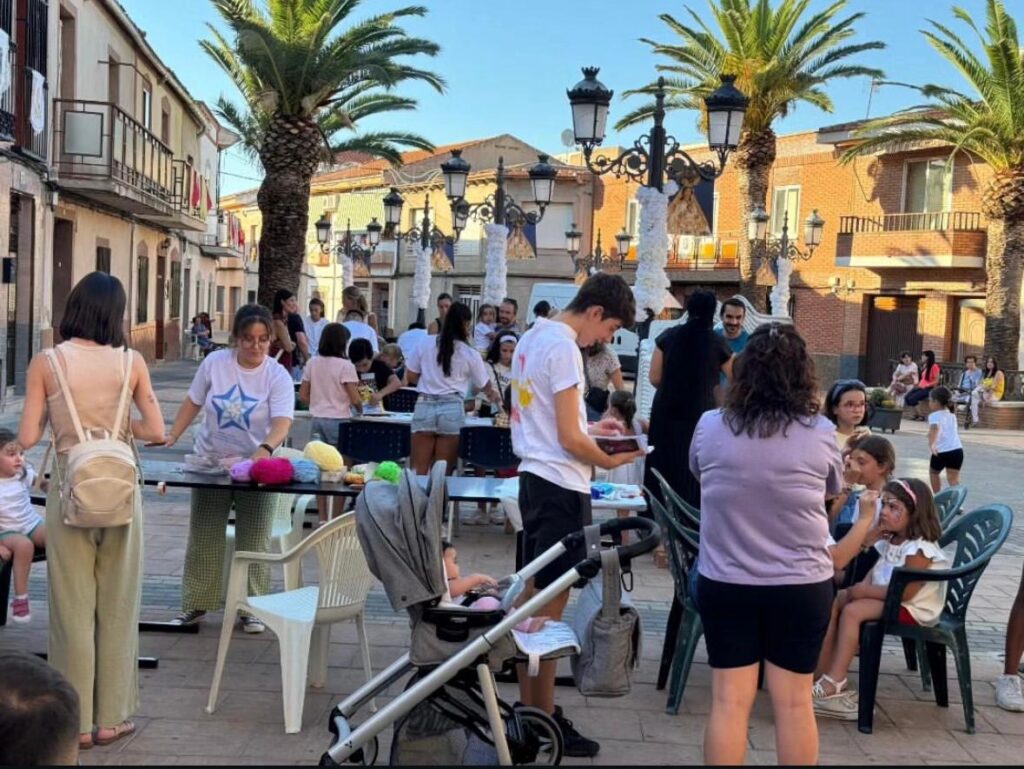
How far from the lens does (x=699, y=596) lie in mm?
3645

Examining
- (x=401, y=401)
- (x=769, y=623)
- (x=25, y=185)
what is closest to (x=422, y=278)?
(x=25, y=185)

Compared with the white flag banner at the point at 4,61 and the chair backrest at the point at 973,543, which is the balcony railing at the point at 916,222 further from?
the chair backrest at the point at 973,543

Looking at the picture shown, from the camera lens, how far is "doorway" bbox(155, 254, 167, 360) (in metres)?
31.8

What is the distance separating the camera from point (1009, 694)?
5184mm

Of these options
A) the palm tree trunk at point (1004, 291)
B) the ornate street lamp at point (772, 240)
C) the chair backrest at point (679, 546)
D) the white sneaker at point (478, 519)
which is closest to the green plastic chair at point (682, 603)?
the chair backrest at point (679, 546)

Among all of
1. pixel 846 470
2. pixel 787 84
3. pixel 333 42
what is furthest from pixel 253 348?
pixel 787 84

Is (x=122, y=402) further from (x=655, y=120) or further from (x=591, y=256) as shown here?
(x=591, y=256)

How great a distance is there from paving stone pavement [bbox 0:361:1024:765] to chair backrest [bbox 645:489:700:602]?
568 millimetres

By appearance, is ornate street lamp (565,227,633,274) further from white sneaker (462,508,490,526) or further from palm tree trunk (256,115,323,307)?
white sneaker (462,508,490,526)

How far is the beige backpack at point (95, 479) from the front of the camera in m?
4.04

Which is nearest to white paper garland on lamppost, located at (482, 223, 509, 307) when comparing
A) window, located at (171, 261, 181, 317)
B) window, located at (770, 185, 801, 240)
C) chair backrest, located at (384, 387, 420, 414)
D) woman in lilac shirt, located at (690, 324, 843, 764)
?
chair backrest, located at (384, 387, 420, 414)

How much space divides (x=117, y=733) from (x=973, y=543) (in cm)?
393

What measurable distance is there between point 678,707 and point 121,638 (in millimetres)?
2389

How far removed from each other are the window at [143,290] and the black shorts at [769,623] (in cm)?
2669
